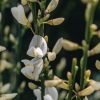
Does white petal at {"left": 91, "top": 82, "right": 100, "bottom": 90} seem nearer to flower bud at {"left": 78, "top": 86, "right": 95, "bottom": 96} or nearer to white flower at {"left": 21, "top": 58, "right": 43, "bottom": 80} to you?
flower bud at {"left": 78, "top": 86, "right": 95, "bottom": 96}

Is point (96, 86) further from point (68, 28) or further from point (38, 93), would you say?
point (68, 28)

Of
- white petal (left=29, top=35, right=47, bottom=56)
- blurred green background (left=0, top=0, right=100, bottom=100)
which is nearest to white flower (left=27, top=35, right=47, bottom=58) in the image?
white petal (left=29, top=35, right=47, bottom=56)

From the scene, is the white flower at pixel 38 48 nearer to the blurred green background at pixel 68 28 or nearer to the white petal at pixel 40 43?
the white petal at pixel 40 43

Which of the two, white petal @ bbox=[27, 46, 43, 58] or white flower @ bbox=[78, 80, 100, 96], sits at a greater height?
white petal @ bbox=[27, 46, 43, 58]

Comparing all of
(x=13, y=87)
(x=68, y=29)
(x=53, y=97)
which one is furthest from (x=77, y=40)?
(x=53, y=97)

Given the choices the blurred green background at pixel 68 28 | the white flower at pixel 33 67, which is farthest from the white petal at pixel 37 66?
the blurred green background at pixel 68 28

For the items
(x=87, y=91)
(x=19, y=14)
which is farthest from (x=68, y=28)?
(x=87, y=91)

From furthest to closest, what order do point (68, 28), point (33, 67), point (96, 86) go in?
point (68, 28), point (33, 67), point (96, 86)

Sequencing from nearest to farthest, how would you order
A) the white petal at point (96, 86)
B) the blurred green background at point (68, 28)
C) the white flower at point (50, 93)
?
the white petal at point (96, 86) → the white flower at point (50, 93) → the blurred green background at point (68, 28)

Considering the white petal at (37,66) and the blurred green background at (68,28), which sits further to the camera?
the blurred green background at (68,28)
